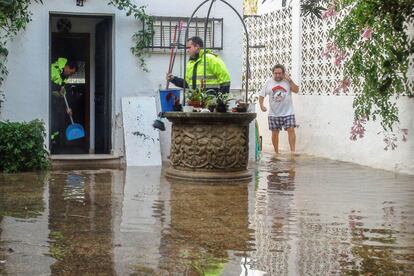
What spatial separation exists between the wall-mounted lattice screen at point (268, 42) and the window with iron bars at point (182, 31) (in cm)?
193

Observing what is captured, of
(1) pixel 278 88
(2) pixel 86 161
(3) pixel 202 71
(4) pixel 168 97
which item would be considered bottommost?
(2) pixel 86 161

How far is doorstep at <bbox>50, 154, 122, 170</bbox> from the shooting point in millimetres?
11227

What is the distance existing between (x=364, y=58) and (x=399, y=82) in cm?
58

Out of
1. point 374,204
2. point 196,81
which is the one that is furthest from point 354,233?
point 196,81

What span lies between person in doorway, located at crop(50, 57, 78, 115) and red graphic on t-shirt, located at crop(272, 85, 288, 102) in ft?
11.4

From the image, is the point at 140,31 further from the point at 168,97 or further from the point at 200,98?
the point at 200,98

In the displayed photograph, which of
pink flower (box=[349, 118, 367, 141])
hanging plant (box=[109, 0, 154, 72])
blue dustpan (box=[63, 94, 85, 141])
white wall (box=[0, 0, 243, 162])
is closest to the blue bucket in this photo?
white wall (box=[0, 0, 243, 162])

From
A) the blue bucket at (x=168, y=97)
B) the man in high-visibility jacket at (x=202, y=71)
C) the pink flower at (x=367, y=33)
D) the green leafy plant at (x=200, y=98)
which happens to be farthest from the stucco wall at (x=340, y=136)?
the blue bucket at (x=168, y=97)

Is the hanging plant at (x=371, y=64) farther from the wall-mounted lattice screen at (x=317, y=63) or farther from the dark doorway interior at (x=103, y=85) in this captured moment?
the dark doorway interior at (x=103, y=85)

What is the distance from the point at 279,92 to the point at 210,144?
14.2 feet

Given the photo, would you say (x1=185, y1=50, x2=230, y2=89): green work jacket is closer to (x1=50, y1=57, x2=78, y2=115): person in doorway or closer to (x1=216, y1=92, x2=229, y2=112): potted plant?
(x1=216, y1=92, x2=229, y2=112): potted plant

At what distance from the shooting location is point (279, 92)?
13.4 m

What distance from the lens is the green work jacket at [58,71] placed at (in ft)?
41.5

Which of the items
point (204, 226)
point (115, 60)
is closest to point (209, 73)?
point (115, 60)
